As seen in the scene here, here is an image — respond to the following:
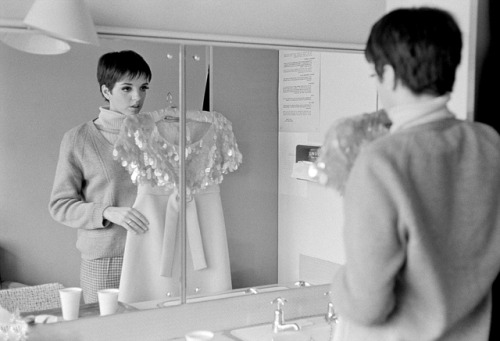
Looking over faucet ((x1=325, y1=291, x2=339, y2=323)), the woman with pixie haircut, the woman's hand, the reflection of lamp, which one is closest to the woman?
the woman's hand

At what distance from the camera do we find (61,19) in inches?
61.3

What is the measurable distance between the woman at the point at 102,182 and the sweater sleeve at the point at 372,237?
82cm

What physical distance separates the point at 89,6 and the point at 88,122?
11.6 inches

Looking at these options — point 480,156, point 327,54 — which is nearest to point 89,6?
point 327,54

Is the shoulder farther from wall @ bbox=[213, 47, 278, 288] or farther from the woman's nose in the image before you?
wall @ bbox=[213, 47, 278, 288]

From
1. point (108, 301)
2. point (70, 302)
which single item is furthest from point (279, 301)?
point (70, 302)

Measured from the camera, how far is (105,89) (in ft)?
5.62

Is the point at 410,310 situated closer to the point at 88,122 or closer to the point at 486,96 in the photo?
the point at 486,96

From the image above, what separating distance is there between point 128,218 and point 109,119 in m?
0.27

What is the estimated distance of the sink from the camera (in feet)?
6.14

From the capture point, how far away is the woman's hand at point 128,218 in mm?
1748

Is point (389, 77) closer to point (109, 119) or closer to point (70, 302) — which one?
point (109, 119)

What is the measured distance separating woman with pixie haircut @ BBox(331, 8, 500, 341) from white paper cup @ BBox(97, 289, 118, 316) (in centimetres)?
78

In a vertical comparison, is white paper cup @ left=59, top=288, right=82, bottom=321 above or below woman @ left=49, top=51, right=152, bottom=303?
below
